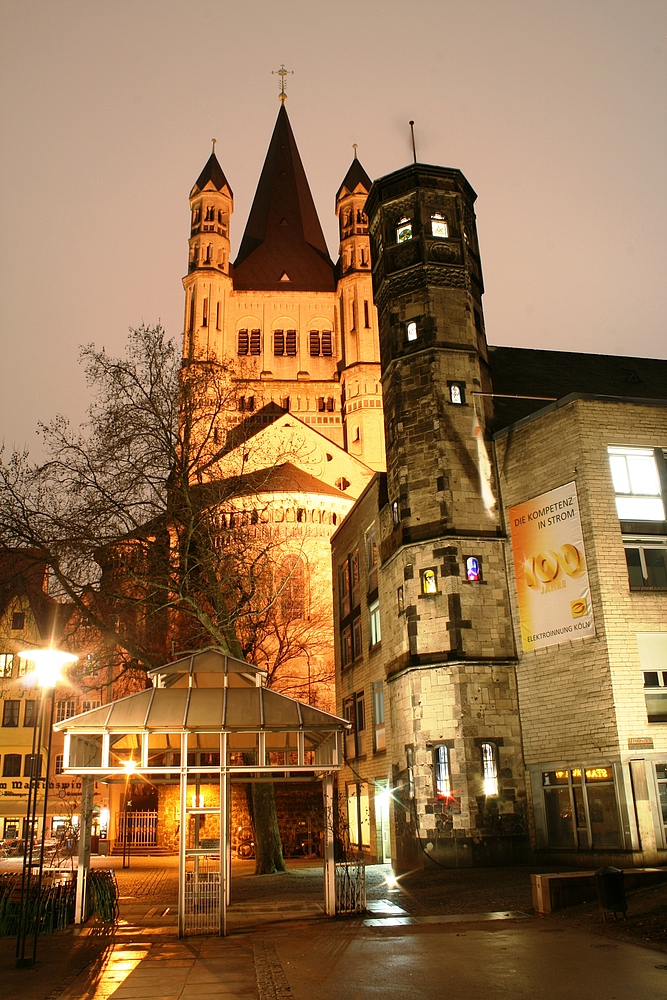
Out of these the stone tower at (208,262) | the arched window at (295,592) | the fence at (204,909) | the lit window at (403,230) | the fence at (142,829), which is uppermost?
the stone tower at (208,262)

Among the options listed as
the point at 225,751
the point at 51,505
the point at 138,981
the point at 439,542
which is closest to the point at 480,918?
the point at 225,751

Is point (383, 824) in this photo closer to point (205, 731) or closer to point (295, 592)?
point (205, 731)

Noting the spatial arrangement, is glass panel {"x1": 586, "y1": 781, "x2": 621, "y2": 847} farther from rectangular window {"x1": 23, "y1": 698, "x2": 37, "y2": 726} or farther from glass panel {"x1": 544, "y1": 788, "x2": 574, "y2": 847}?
rectangular window {"x1": 23, "y1": 698, "x2": 37, "y2": 726}

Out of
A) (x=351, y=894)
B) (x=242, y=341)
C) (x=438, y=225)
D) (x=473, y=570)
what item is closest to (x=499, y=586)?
(x=473, y=570)

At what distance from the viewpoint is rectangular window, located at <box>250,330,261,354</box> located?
71.1m

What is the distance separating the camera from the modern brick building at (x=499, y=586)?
20797mm

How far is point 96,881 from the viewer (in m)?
15.4

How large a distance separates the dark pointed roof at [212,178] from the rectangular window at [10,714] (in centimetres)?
4411

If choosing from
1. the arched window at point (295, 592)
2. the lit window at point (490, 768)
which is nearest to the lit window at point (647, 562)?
the lit window at point (490, 768)

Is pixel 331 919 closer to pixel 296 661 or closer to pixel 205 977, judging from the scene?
pixel 205 977

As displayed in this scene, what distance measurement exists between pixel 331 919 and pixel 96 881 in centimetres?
416

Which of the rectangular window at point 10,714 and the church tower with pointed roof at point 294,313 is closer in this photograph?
the rectangular window at point 10,714

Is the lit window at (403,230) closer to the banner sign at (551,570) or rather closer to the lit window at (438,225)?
the lit window at (438,225)

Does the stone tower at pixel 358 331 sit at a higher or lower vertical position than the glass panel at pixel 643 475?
higher
